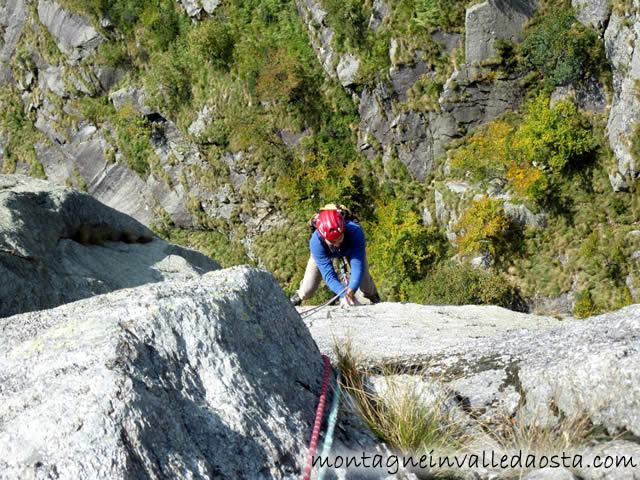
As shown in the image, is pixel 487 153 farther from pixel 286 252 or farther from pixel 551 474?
pixel 551 474

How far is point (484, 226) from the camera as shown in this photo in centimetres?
1797

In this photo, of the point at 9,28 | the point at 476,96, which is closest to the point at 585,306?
the point at 476,96

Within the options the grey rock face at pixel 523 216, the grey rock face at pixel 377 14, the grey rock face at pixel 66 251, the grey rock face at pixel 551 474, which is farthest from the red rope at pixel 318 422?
the grey rock face at pixel 377 14

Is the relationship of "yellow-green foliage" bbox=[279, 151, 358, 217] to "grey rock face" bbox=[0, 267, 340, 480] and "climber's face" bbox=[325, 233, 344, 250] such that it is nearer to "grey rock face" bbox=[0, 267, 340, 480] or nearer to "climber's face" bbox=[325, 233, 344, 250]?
"climber's face" bbox=[325, 233, 344, 250]

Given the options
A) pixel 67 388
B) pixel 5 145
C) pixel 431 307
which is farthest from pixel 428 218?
pixel 5 145

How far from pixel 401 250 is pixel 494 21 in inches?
397

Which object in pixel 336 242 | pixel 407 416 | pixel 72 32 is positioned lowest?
pixel 407 416

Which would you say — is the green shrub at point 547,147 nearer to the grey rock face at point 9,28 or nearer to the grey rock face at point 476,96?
the grey rock face at point 476,96

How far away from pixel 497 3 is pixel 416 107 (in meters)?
5.11

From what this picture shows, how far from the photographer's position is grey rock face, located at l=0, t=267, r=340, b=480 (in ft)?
7.00

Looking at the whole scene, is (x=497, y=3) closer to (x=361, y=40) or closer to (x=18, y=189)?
(x=361, y=40)

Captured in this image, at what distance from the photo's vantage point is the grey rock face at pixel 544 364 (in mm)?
2963

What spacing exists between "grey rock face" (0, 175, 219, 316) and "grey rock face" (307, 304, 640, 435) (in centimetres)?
504

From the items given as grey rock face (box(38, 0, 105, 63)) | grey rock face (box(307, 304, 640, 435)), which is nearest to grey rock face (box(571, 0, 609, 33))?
grey rock face (box(307, 304, 640, 435))
